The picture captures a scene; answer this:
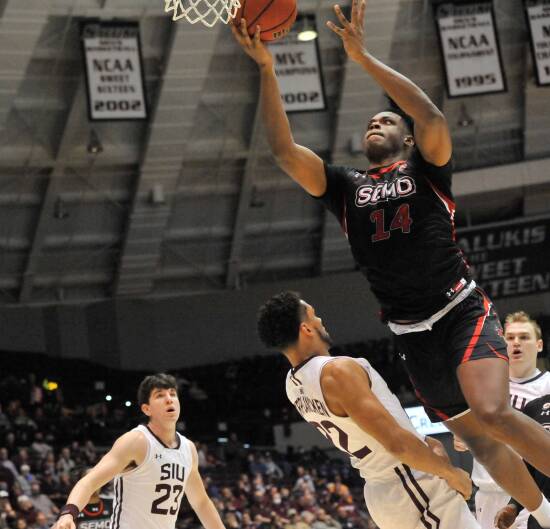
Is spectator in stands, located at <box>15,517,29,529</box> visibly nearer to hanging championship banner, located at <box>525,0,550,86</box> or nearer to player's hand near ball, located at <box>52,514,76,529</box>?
player's hand near ball, located at <box>52,514,76,529</box>

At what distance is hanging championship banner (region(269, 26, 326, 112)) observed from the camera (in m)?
21.8

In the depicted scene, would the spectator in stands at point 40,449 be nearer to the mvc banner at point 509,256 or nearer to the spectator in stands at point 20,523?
the spectator in stands at point 20,523

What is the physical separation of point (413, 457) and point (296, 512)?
49.7 feet

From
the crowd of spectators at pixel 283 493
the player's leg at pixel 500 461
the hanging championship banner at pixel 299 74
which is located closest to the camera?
the player's leg at pixel 500 461

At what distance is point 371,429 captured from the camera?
16.3ft

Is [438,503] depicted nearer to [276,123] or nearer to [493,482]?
[276,123]

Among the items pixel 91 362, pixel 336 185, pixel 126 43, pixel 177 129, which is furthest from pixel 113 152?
pixel 336 185

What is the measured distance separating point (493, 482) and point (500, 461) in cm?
217

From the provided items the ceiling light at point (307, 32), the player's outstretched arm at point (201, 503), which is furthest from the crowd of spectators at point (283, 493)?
the player's outstretched arm at point (201, 503)

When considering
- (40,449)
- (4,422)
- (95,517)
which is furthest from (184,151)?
(95,517)

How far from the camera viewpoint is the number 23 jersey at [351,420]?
16.9 feet

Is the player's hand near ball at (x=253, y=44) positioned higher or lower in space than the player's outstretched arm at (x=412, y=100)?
higher

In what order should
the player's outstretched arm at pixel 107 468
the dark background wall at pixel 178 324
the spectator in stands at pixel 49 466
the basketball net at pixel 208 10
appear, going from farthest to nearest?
the dark background wall at pixel 178 324, the spectator in stands at pixel 49 466, the player's outstretched arm at pixel 107 468, the basketball net at pixel 208 10

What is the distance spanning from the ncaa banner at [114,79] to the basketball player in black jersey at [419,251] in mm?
15801
